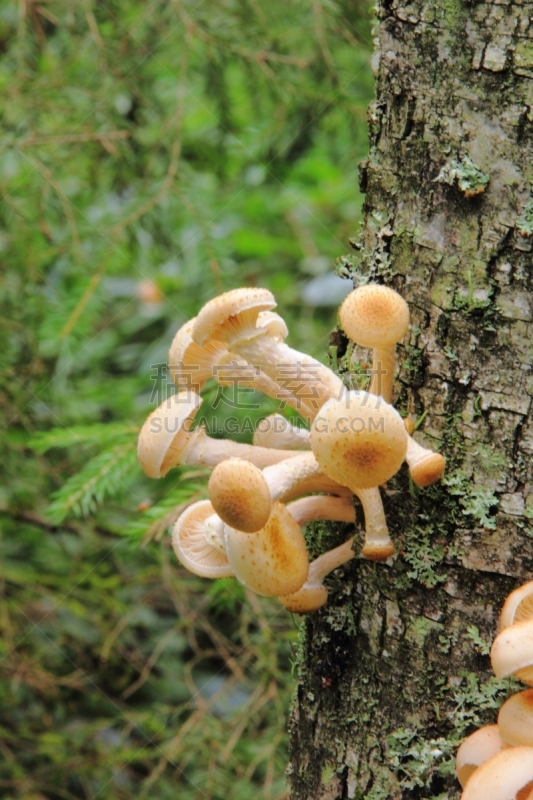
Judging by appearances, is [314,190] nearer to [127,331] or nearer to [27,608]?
[127,331]

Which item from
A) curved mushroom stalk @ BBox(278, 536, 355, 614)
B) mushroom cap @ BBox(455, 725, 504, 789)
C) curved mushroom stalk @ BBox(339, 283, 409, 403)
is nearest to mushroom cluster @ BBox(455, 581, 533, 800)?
mushroom cap @ BBox(455, 725, 504, 789)

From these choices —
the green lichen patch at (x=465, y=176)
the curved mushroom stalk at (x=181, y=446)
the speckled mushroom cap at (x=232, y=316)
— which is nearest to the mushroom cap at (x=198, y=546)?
the curved mushroom stalk at (x=181, y=446)

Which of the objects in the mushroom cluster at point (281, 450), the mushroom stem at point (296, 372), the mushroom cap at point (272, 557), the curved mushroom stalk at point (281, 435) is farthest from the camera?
the curved mushroom stalk at point (281, 435)

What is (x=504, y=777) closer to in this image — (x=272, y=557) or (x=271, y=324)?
(x=272, y=557)

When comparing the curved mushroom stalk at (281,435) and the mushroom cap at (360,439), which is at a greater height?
the mushroom cap at (360,439)

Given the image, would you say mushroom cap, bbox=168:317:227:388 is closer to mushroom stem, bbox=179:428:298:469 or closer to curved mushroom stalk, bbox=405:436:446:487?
mushroom stem, bbox=179:428:298:469

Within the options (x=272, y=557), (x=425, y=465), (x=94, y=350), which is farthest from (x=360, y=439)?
(x=94, y=350)

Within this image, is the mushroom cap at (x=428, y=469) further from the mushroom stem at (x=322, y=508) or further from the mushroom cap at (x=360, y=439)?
the mushroom stem at (x=322, y=508)

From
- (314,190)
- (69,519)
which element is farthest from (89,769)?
(314,190)
